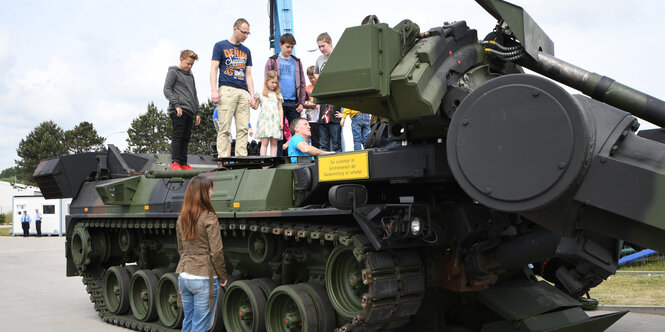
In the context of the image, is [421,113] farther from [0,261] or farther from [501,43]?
[0,261]

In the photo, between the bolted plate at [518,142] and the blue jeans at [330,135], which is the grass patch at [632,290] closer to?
the blue jeans at [330,135]

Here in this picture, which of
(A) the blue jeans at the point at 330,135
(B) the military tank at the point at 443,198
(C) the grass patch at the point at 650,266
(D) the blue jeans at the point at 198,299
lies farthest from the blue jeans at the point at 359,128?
(C) the grass patch at the point at 650,266

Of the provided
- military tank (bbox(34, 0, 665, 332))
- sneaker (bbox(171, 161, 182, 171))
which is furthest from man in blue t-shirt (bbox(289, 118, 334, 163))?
sneaker (bbox(171, 161, 182, 171))

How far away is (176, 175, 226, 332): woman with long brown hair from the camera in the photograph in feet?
22.2

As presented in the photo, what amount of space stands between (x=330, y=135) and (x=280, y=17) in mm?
8772

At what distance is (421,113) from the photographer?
614cm

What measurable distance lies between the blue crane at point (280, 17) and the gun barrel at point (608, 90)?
13.2 meters

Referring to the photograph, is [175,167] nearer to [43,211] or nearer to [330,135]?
[330,135]

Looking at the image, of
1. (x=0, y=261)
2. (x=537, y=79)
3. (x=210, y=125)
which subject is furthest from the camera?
(x=210, y=125)

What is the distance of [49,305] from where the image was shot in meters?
12.2

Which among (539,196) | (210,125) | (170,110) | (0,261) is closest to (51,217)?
(210,125)

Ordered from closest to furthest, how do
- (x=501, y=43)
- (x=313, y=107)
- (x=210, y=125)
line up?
(x=501, y=43) → (x=313, y=107) → (x=210, y=125)

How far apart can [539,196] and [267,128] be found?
6.52m

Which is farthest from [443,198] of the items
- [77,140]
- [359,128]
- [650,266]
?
[77,140]
